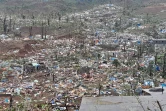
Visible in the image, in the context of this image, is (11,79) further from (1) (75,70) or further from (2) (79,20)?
(2) (79,20)

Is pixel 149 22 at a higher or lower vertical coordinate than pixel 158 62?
higher

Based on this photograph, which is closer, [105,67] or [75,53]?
[105,67]

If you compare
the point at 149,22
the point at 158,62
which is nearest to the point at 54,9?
the point at 149,22

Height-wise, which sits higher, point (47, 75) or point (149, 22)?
point (149, 22)

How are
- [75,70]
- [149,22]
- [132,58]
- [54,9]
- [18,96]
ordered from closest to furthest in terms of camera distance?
[18,96], [75,70], [132,58], [149,22], [54,9]

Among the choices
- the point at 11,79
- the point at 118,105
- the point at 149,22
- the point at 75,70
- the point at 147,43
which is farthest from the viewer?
the point at 149,22

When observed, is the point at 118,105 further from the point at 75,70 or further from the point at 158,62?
the point at 158,62

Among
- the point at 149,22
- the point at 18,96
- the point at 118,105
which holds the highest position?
the point at 149,22

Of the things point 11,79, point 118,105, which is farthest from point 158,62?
point 118,105

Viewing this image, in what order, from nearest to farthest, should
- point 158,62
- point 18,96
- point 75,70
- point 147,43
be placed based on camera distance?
point 18,96 → point 75,70 → point 158,62 → point 147,43
